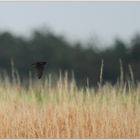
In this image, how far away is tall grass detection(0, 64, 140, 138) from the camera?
831 centimetres

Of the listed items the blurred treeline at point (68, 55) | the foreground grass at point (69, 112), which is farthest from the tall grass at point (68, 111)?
the blurred treeline at point (68, 55)

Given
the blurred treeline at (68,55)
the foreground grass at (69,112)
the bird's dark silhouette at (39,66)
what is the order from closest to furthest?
the foreground grass at (69,112)
the bird's dark silhouette at (39,66)
the blurred treeline at (68,55)

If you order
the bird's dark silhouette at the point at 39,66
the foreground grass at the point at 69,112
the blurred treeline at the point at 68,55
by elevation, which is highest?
the blurred treeline at the point at 68,55

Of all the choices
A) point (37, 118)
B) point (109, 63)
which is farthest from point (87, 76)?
point (37, 118)

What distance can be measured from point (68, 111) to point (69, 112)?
0.01m

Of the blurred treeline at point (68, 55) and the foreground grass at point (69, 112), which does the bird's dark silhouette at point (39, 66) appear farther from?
the foreground grass at point (69, 112)

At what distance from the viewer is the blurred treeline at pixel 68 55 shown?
8.80m

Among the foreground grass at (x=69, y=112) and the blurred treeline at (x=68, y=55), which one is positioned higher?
the blurred treeline at (x=68, y=55)

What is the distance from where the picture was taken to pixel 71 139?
27.1ft

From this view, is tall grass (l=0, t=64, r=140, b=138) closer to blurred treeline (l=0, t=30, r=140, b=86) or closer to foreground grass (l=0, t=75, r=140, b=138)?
foreground grass (l=0, t=75, r=140, b=138)

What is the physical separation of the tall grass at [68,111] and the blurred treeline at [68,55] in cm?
16

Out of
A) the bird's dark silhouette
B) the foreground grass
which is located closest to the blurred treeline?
the bird's dark silhouette

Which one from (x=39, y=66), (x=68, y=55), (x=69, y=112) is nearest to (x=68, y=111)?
(x=69, y=112)

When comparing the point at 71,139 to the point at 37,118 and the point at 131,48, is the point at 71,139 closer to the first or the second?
the point at 37,118
